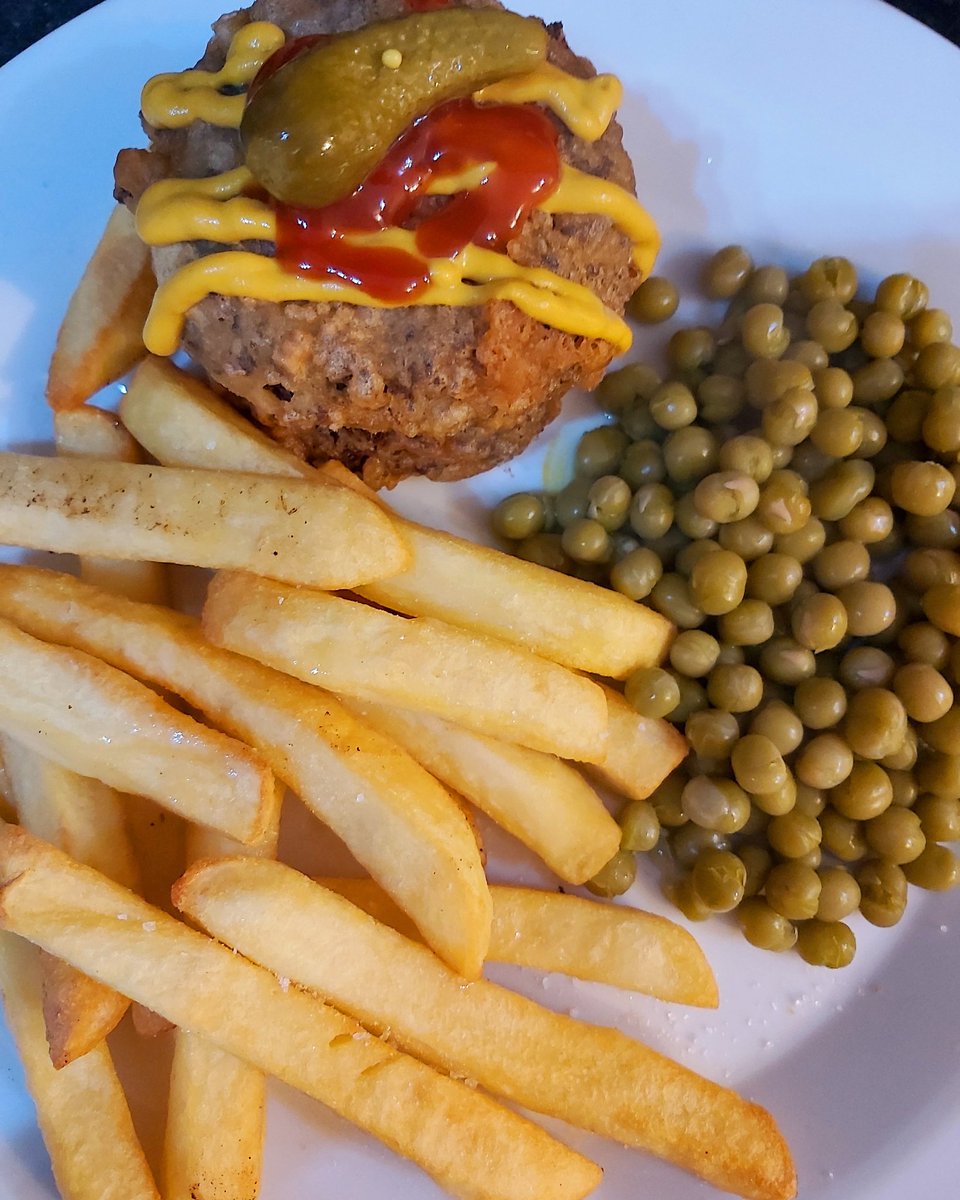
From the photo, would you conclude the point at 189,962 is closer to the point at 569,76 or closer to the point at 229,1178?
the point at 229,1178

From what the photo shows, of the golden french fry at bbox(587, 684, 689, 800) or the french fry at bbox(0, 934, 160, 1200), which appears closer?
the french fry at bbox(0, 934, 160, 1200)

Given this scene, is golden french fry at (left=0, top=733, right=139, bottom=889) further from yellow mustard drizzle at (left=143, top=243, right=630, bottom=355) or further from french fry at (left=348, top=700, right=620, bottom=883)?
yellow mustard drizzle at (left=143, top=243, right=630, bottom=355)

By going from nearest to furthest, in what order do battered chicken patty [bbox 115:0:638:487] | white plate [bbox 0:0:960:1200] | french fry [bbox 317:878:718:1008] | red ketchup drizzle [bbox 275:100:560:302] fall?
1. red ketchup drizzle [bbox 275:100:560:302]
2. battered chicken patty [bbox 115:0:638:487]
3. french fry [bbox 317:878:718:1008]
4. white plate [bbox 0:0:960:1200]

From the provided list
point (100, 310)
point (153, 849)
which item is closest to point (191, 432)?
point (100, 310)

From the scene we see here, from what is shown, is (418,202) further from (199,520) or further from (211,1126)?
(211,1126)

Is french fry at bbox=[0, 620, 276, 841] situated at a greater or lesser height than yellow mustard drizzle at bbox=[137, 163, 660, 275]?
lesser

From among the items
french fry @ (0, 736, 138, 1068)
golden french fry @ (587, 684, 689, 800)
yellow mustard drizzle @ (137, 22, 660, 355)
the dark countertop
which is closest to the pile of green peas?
golden french fry @ (587, 684, 689, 800)

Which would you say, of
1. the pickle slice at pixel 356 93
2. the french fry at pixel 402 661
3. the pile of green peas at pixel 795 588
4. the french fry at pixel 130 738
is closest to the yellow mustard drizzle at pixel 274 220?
the pickle slice at pixel 356 93
